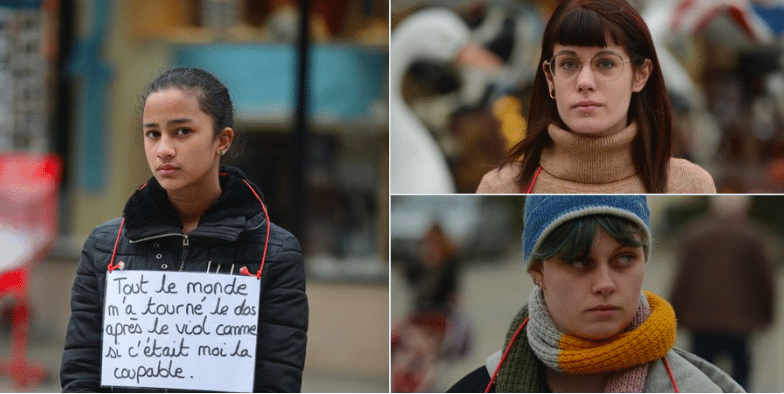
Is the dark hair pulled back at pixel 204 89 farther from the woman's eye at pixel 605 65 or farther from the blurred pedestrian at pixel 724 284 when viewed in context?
the blurred pedestrian at pixel 724 284

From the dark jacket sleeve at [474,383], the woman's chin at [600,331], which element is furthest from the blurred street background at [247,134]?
the woman's chin at [600,331]

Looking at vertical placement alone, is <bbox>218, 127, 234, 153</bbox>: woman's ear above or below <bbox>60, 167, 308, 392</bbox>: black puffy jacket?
above

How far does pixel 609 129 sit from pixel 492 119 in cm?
215

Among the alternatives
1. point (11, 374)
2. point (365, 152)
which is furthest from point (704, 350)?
point (11, 374)

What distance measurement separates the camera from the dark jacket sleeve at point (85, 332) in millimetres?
2465

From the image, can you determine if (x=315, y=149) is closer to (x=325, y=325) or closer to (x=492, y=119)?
(x=325, y=325)

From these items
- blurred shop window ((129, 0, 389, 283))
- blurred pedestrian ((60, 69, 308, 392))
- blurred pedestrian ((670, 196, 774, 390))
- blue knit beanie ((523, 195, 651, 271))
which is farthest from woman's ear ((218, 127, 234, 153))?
blurred shop window ((129, 0, 389, 283))

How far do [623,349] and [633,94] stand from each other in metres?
0.62

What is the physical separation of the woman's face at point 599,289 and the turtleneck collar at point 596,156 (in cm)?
37

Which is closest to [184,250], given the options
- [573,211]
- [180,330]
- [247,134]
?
[180,330]

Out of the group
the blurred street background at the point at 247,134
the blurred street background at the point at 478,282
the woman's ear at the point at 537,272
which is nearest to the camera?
the woman's ear at the point at 537,272

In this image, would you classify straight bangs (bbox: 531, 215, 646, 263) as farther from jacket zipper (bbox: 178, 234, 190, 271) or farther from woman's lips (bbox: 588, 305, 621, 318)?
jacket zipper (bbox: 178, 234, 190, 271)

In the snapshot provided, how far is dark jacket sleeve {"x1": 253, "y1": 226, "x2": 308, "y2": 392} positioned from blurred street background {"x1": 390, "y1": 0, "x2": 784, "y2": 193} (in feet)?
4.01

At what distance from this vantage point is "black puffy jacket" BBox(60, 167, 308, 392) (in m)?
2.44
